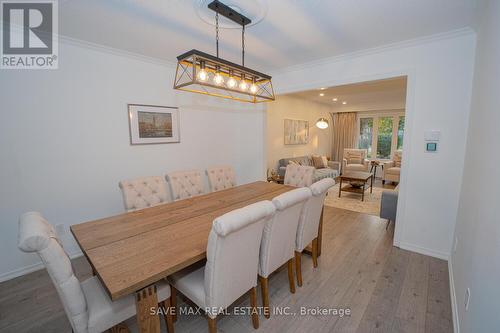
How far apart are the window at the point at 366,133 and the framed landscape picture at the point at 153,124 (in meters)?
7.12

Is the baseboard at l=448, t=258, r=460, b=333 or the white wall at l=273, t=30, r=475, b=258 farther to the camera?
the white wall at l=273, t=30, r=475, b=258

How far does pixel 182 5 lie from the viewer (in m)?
1.89

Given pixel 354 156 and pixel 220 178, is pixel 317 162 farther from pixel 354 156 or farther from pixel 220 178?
pixel 220 178

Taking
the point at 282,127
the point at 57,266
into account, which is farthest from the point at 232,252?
the point at 282,127

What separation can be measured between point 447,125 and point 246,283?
2.73 metres

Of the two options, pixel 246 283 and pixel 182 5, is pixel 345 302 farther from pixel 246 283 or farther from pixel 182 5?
pixel 182 5

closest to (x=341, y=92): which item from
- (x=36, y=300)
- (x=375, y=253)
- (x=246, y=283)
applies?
(x=375, y=253)

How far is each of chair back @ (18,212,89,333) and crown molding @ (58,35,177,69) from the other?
2190 millimetres

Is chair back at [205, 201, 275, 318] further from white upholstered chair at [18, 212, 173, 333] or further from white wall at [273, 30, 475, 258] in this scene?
white wall at [273, 30, 475, 258]

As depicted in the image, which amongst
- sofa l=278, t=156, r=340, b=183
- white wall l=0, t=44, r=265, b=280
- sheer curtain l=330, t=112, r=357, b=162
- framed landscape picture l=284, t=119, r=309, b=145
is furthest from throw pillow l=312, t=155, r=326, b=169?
white wall l=0, t=44, r=265, b=280

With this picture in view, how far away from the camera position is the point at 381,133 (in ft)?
25.4

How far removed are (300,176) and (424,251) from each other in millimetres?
1758

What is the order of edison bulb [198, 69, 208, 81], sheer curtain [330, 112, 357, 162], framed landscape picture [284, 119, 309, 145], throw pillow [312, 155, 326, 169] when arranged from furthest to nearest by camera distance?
sheer curtain [330, 112, 357, 162] < throw pillow [312, 155, 326, 169] < framed landscape picture [284, 119, 309, 145] < edison bulb [198, 69, 208, 81]

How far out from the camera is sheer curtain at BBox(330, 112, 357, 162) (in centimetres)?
820
